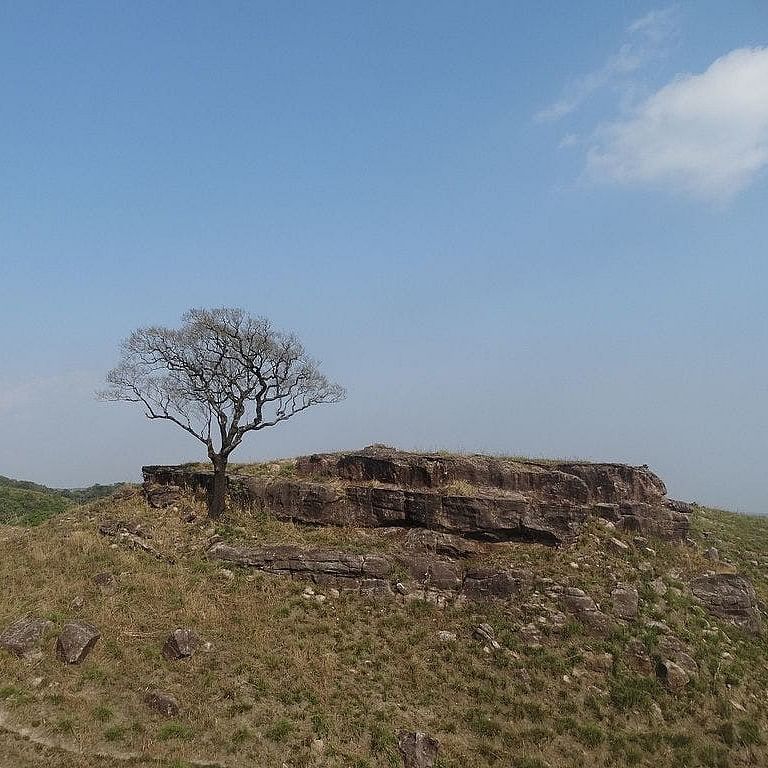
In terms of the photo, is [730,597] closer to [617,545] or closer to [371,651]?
[617,545]

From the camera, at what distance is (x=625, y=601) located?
827 inches

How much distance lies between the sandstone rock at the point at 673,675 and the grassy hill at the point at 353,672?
0.31 meters

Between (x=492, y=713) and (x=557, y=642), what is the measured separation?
416 centimetres

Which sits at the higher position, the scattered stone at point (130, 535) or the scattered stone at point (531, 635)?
the scattered stone at point (130, 535)

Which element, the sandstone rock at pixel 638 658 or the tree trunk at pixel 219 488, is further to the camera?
the tree trunk at pixel 219 488

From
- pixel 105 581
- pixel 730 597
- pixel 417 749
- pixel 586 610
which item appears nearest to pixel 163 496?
pixel 105 581

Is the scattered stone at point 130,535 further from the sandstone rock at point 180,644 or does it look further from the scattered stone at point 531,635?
the scattered stone at point 531,635

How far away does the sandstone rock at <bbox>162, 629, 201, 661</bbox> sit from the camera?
17812mm

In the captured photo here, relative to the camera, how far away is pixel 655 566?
2383 cm

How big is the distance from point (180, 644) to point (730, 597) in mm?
22892

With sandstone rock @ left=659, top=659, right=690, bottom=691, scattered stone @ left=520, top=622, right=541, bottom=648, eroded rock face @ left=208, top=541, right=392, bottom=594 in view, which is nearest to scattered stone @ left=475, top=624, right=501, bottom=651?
scattered stone @ left=520, top=622, right=541, bottom=648

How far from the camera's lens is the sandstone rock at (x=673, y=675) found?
58.1ft

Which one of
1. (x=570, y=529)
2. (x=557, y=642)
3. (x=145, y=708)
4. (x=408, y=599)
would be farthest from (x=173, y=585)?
(x=570, y=529)

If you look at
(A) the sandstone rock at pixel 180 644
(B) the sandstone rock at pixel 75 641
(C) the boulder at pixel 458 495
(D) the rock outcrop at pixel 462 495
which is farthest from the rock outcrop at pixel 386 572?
(B) the sandstone rock at pixel 75 641
